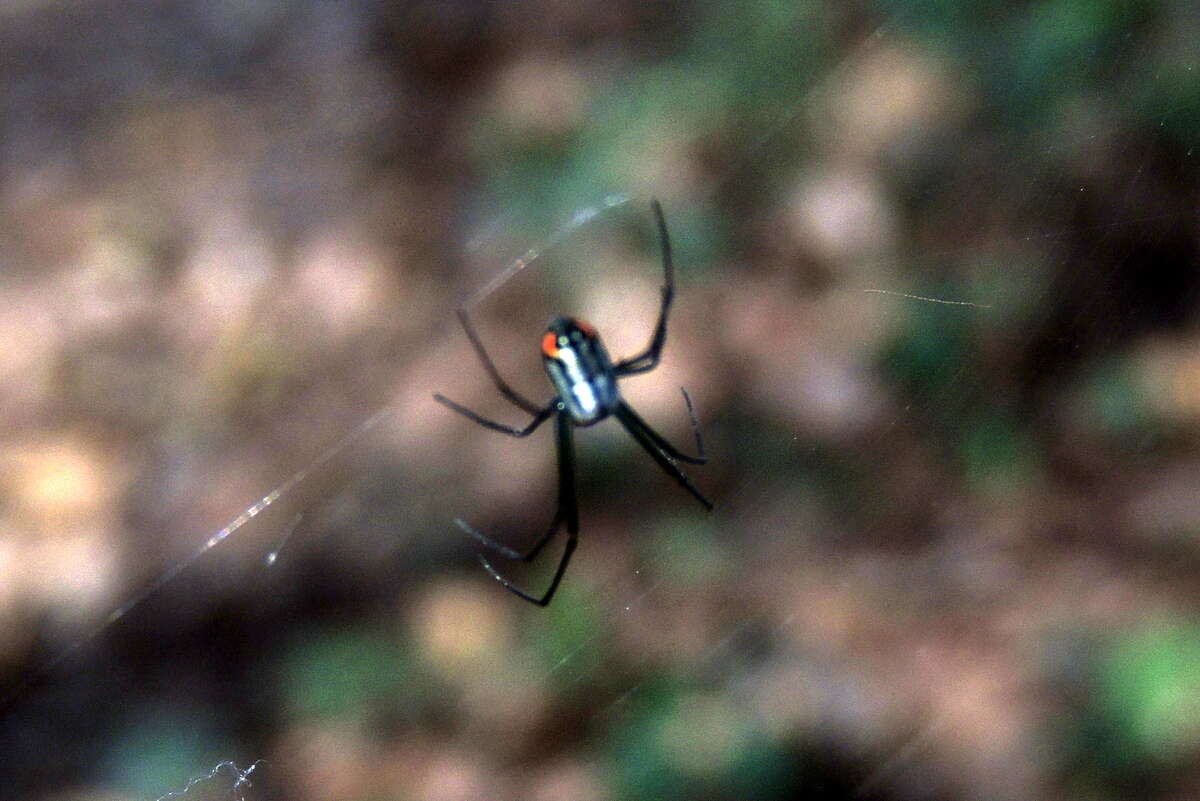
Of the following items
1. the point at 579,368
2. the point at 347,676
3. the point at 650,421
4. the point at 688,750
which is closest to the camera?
the point at 579,368

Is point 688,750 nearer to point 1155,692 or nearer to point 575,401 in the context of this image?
point 575,401

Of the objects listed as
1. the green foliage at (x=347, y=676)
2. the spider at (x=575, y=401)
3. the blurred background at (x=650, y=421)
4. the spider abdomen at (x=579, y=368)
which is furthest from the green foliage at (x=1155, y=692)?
the green foliage at (x=347, y=676)

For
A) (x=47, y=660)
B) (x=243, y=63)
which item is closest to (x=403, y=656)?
(x=47, y=660)

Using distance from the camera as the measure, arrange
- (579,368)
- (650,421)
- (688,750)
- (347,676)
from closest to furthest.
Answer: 1. (579,368)
2. (688,750)
3. (347,676)
4. (650,421)

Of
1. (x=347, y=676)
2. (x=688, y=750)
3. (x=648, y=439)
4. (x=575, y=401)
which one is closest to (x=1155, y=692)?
(x=688, y=750)

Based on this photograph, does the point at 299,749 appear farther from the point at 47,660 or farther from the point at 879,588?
the point at 879,588

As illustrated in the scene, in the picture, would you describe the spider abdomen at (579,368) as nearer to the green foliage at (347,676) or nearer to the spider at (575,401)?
the spider at (575,401)

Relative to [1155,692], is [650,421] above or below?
above
